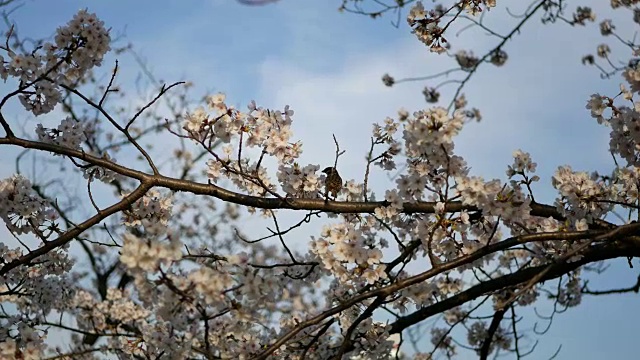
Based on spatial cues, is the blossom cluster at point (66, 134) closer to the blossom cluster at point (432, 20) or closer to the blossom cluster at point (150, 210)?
the blossom cluster at point (150, 210)

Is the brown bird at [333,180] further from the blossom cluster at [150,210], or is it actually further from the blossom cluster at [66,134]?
the blossom cluster at [66,134]

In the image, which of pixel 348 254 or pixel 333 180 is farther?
pixel 333 180

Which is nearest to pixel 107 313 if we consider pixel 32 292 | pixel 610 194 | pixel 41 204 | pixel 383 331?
pixel 32 292

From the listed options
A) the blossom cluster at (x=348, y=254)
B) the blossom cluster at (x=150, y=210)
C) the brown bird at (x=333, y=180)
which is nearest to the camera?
the blossom cluster at (x=348, y=254)

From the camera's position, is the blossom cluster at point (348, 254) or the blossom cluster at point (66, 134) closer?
the blossom cluster at point (348, 254)

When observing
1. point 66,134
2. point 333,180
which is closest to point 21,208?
point 66,134

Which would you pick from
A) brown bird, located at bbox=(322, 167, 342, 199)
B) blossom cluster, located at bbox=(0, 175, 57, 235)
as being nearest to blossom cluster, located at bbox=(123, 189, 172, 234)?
blossom cluster, located at bbox=(0, 175, 57, 235)

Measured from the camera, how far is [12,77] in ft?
13.9

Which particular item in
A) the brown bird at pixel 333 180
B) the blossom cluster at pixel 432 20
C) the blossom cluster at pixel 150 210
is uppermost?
the blossom cluster at pixel 432 20

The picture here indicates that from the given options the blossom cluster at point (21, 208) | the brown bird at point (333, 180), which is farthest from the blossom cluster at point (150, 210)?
the brown bird at point (333, 180)

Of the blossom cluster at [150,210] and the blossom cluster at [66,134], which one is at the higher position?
the blossom cluster at [66,134]

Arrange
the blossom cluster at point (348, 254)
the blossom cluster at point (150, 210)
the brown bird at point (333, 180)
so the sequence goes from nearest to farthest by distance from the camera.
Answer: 1. the blossom cluster at point (348, 254)
2. the brown bird at point (333, 180)
3. the blossom cluster at point (150, 210)

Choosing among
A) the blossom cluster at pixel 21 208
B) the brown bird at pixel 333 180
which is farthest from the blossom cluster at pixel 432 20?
the blossom cluster at pixel 21 208

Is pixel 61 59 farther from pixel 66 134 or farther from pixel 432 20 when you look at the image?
pixel 432 20
